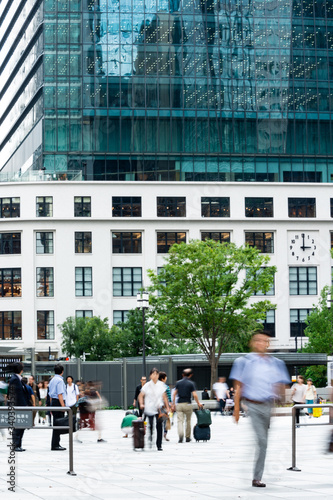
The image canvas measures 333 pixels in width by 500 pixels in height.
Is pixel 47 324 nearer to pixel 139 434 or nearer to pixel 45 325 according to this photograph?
pixel 45 325

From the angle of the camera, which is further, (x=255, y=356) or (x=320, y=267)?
(x=320, y=267)

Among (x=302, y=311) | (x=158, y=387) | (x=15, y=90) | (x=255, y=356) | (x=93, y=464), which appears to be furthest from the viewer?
(x=15, y=90)

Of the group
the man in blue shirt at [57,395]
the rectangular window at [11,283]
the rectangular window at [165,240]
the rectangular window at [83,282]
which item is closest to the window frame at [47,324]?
the rectangular window at [11,283]

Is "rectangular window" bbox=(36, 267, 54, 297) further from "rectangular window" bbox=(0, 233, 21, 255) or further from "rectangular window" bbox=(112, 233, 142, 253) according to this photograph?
"rectangular window" bbox=(112, 233, 142, 253)

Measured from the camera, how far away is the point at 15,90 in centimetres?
10131

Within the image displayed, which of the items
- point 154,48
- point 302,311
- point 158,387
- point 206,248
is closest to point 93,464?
point 158,387

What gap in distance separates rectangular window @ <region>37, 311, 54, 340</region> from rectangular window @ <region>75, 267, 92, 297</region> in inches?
118

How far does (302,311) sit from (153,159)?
19621 millimetres

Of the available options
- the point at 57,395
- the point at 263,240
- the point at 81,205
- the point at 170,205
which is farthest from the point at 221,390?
the point at 263,240

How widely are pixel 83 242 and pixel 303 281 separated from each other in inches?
788

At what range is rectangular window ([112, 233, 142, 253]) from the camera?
80375 millimetres

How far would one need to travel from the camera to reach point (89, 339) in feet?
222

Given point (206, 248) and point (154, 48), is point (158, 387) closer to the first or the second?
point (206, 248)

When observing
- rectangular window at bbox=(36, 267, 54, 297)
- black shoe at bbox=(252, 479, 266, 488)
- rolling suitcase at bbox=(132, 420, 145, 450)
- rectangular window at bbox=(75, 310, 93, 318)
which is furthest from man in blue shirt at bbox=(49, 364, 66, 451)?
rectangular window at bbox=(36, 267, 54, 297)
